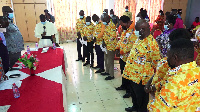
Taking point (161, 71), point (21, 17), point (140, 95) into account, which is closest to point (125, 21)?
point (140, 95)

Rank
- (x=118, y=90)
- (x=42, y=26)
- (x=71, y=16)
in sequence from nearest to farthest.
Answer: (x=118, y=90) → (x=42, y=26) → (x=71, y=16)

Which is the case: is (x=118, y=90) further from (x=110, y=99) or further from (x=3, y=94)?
(x=3, y=94)

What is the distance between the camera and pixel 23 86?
212 cm

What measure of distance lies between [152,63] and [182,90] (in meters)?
1.01

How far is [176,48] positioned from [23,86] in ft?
6.35

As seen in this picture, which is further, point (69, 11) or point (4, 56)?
point (69, 11)

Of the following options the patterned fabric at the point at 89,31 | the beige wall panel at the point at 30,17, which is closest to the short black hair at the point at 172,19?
the patterned fabric at the point at 89,31

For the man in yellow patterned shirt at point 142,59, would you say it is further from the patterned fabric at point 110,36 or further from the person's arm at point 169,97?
the patterned fabric at point 110,36

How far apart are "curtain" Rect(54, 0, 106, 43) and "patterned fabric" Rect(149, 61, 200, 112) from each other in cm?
711

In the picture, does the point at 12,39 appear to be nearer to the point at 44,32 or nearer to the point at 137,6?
the point at 44,32

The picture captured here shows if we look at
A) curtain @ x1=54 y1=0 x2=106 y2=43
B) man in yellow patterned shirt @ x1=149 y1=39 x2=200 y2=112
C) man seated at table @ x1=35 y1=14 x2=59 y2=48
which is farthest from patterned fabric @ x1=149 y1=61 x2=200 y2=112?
curtain @ x1=54 y1=0 x2=106 y2=43

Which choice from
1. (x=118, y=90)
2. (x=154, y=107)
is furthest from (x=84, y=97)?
(x=154, y=107)

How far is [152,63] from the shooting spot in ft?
7.06

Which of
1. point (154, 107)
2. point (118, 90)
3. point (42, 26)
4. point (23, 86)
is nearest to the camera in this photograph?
point (154, 107)
